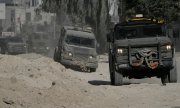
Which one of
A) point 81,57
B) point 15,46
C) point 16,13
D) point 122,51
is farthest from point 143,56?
point 16,13

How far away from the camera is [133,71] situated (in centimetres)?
2039

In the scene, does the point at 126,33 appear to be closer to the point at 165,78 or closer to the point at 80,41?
the point at 165,78

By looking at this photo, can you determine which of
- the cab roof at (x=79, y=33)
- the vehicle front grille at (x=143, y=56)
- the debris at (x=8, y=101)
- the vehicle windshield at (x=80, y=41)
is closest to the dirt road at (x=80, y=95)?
the debris at (x=8, y=101)

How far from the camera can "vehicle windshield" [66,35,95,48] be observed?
3350cm

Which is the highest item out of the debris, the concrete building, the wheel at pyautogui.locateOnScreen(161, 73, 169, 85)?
the debris

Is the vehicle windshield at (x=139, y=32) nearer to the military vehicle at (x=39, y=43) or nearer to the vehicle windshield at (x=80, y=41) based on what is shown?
the vehicle windshield at (x=80, y=41)

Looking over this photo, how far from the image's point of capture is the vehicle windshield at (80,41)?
33500 millimetres

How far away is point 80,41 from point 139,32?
13.3 metres

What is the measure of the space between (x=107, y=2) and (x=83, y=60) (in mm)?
24290

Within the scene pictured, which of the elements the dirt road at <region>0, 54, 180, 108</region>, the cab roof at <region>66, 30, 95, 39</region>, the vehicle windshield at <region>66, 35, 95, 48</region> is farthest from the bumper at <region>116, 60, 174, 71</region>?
the cab roof at <region>66, 30, 95, 39</region>

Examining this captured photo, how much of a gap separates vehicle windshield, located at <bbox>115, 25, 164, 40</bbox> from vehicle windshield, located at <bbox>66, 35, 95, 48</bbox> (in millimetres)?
12620

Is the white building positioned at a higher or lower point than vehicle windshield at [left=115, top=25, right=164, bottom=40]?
lower

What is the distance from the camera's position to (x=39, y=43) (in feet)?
186

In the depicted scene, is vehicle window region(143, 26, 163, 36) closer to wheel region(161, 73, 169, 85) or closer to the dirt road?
Result: wheel region(161, 73, 169, 85)
